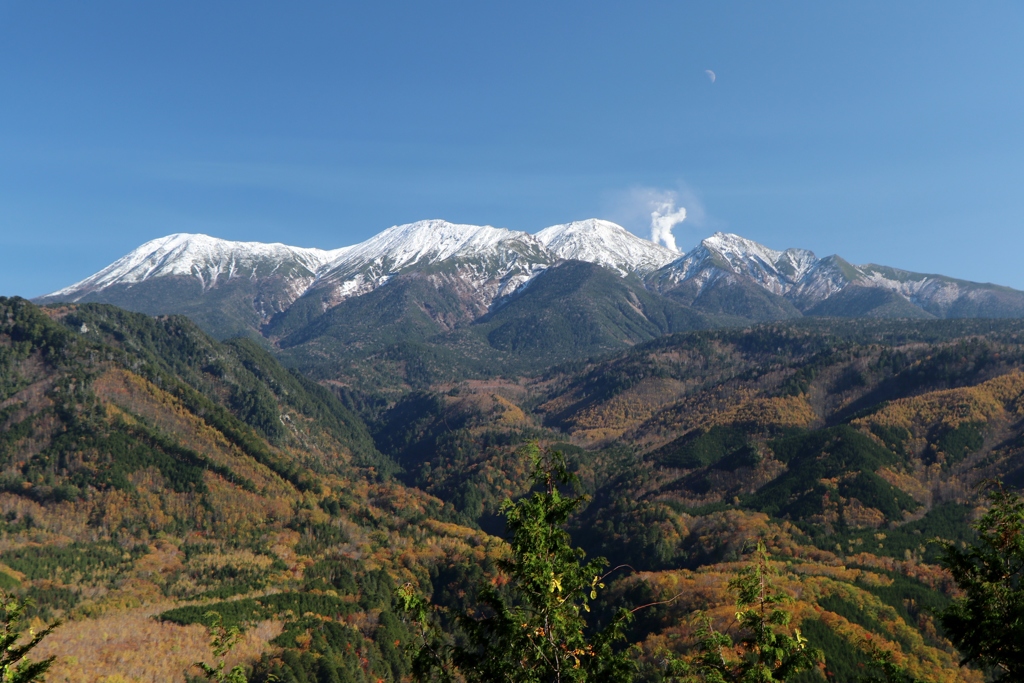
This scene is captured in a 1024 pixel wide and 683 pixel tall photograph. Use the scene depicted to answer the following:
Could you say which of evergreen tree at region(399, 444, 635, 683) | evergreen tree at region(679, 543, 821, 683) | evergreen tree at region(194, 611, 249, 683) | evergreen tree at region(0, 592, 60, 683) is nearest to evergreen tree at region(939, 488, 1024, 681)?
evergreen tree at region(679, 543, 821, 683)

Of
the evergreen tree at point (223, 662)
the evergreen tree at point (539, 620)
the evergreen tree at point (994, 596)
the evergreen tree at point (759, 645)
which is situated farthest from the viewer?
the evergreen tree at point (223, 662)

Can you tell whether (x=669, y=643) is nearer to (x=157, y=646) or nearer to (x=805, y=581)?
(x=805, y=581)

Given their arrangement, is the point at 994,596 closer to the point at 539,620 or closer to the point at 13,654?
the point at 539,620

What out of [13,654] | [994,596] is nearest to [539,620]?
[994,596]

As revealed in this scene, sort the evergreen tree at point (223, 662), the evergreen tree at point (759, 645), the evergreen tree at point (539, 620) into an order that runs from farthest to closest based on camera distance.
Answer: the evergreen tree at point (223, 662)
the evergreen tree at point (539, 620)
the evergreen tree at point (759, 645)

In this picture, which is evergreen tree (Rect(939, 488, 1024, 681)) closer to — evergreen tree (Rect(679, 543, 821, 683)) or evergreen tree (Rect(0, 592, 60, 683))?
evergreen tree (Rect(679, 543, 821, 683))

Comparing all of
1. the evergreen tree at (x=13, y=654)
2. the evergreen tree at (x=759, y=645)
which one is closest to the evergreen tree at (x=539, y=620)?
the evergreen tree at (x=759, y=645)

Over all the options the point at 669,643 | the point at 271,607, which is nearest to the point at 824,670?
the point at 669,643

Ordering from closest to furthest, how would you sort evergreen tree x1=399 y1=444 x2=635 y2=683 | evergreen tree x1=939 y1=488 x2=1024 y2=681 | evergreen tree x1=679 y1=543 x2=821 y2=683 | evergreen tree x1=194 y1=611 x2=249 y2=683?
evergreen tree x1=679 y1=543 x2=821 y2=683
evergreen tree x1=939 y1=488 x2=1024 y2=681
evergreen tree x1=399 y1=444 x2=635 y2=683
evergreen tree x1=194 y1=611 x2=249 y2=683

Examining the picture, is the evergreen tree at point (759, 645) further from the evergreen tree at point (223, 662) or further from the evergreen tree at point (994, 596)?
the evergreen tree at point (223, 662)

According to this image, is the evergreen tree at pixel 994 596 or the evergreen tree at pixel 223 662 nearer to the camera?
the evergreen tree at pixel 994 596

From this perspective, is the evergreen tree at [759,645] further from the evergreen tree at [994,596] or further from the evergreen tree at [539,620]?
the evergreen tree at [994,596]

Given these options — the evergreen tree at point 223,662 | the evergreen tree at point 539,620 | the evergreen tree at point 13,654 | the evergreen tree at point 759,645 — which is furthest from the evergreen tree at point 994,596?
the evergreen tree at point 13,654

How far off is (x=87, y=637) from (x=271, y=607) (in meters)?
41.7
